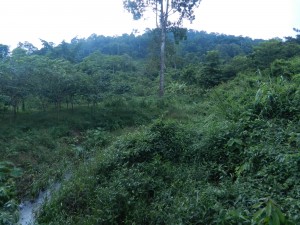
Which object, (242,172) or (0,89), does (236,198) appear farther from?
(0,89)

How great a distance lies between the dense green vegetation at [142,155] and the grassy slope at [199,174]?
0.02 meters

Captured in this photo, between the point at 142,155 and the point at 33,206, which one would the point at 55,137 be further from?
the point at 142,155

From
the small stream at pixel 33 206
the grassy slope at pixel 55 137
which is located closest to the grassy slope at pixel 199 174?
the small stream at pixel 33 206

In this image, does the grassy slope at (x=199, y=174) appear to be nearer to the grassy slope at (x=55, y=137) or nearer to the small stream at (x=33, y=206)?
the small stream at (x=33, y=206)

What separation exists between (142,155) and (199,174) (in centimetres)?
170

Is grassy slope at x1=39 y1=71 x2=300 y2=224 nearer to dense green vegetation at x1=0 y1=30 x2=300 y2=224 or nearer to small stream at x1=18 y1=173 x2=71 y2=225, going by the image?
dense green vegetation at x1=0 y1=30 x2=300 y2=224

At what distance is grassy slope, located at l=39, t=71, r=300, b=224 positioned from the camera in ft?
13.8

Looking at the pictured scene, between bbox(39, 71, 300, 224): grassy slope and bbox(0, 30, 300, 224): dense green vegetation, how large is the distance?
2 centimetres

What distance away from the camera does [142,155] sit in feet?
22.6

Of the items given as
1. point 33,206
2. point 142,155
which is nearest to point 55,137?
point 33,206

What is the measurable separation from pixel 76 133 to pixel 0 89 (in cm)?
323

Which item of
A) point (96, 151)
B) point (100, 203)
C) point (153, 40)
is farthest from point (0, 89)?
point (153, 40)

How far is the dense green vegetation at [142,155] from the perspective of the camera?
13.8 feet

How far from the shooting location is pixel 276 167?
4.73 m
